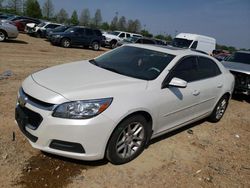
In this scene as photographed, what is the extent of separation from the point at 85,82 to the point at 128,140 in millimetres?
994

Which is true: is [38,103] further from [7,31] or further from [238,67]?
[7,31]

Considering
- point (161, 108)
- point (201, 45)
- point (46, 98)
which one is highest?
point (46, 98)

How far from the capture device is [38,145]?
334 cm

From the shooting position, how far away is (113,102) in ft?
11.1

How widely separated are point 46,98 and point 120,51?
2206 millimetres

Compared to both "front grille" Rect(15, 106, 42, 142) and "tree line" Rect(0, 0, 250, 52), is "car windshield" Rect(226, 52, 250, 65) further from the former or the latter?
"tree line" Rect(0, 0, 250, 52)

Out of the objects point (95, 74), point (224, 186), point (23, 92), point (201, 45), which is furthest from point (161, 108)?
point (201, 45)

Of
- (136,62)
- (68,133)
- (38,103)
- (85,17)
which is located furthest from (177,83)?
(85,17)

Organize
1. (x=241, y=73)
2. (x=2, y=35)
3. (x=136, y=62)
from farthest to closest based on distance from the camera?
(x=2, y=35)
(x=241, y=73)
(x=136, y=62)

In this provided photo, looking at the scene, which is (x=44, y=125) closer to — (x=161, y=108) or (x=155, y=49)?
(x=161, y=108)

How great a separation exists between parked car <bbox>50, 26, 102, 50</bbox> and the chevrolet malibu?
634 inches

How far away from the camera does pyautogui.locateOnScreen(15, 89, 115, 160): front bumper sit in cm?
317

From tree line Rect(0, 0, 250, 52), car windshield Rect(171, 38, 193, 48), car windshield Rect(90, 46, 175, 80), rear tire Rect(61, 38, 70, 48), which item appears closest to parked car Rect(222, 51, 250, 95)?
car windshield Rect(90, 46, 175, 80)

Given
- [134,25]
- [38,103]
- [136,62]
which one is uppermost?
[136,62]
